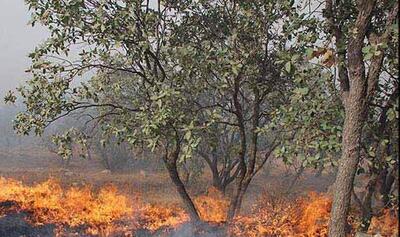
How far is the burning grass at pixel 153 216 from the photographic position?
10.8m

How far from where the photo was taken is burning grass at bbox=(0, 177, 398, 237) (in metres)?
10.8

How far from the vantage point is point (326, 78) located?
8656 mm

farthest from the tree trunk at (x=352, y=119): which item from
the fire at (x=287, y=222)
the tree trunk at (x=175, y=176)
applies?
the tree trunk at (x=175, y=176)

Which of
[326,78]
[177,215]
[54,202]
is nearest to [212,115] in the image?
[326,78]

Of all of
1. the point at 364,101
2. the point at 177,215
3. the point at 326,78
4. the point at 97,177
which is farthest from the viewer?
the point at 97,177

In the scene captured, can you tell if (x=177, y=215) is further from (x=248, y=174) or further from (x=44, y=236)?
(x=44, y=236)

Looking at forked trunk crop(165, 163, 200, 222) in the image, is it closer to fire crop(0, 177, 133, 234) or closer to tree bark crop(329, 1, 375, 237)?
fire crop(0, 177, 133, 234)

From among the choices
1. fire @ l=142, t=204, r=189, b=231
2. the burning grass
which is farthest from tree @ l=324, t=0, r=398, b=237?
fire @ l=142, t=204, r=189, b=231

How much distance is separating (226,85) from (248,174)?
3.13m

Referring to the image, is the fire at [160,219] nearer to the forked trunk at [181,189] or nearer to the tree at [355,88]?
the forked trunk at [181,189]

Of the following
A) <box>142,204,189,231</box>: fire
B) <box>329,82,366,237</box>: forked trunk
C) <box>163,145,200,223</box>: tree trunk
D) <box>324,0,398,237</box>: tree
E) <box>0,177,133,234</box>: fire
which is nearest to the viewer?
<box>324,0,398,237</box>: tree

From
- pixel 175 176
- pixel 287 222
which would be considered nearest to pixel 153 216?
pixel 175 176

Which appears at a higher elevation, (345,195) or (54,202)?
(345,195)

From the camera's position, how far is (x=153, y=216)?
43.2ft
